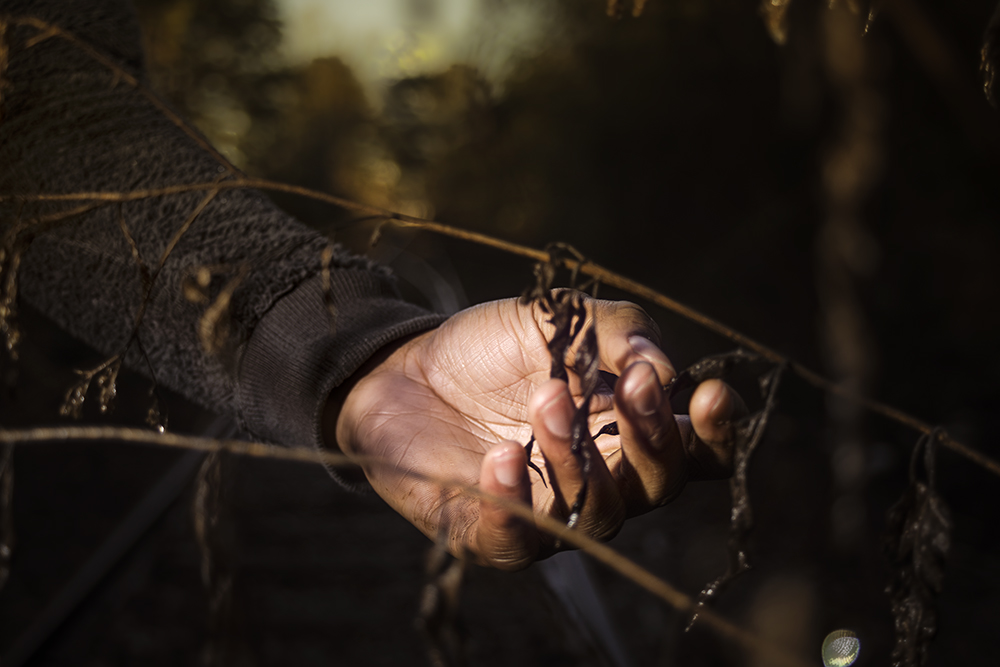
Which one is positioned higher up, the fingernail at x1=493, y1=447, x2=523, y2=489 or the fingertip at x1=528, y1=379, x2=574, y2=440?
the fingertip at x1=528, y1=379, x2=574, y2=440

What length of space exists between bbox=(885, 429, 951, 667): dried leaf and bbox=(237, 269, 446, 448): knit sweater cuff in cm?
59

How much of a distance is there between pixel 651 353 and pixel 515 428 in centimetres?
27

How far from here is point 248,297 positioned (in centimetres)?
82

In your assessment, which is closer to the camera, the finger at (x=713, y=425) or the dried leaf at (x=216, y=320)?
the dried leaf at (x=216, y=320)

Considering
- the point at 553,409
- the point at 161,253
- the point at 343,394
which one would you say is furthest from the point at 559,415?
the point at 161,253

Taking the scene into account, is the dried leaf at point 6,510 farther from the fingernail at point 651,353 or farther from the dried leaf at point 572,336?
the fingernail at point 651,353

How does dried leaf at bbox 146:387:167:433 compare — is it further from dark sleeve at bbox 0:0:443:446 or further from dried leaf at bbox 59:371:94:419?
dark sleeve at bbox 0:0:443:446

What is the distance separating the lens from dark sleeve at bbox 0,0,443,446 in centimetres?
80

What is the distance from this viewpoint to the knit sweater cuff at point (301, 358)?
81cm

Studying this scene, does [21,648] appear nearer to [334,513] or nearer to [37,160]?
[334,513]

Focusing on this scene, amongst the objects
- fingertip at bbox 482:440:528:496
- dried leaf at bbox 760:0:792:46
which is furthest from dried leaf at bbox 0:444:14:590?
dried leaf at bbox 760:0:792:46

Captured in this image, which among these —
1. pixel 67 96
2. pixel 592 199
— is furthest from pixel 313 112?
pixel 67 96

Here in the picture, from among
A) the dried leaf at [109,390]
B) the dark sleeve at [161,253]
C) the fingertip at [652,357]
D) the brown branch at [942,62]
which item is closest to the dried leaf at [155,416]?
the dried leaf at [109,390]

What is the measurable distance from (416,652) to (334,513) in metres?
0.59
